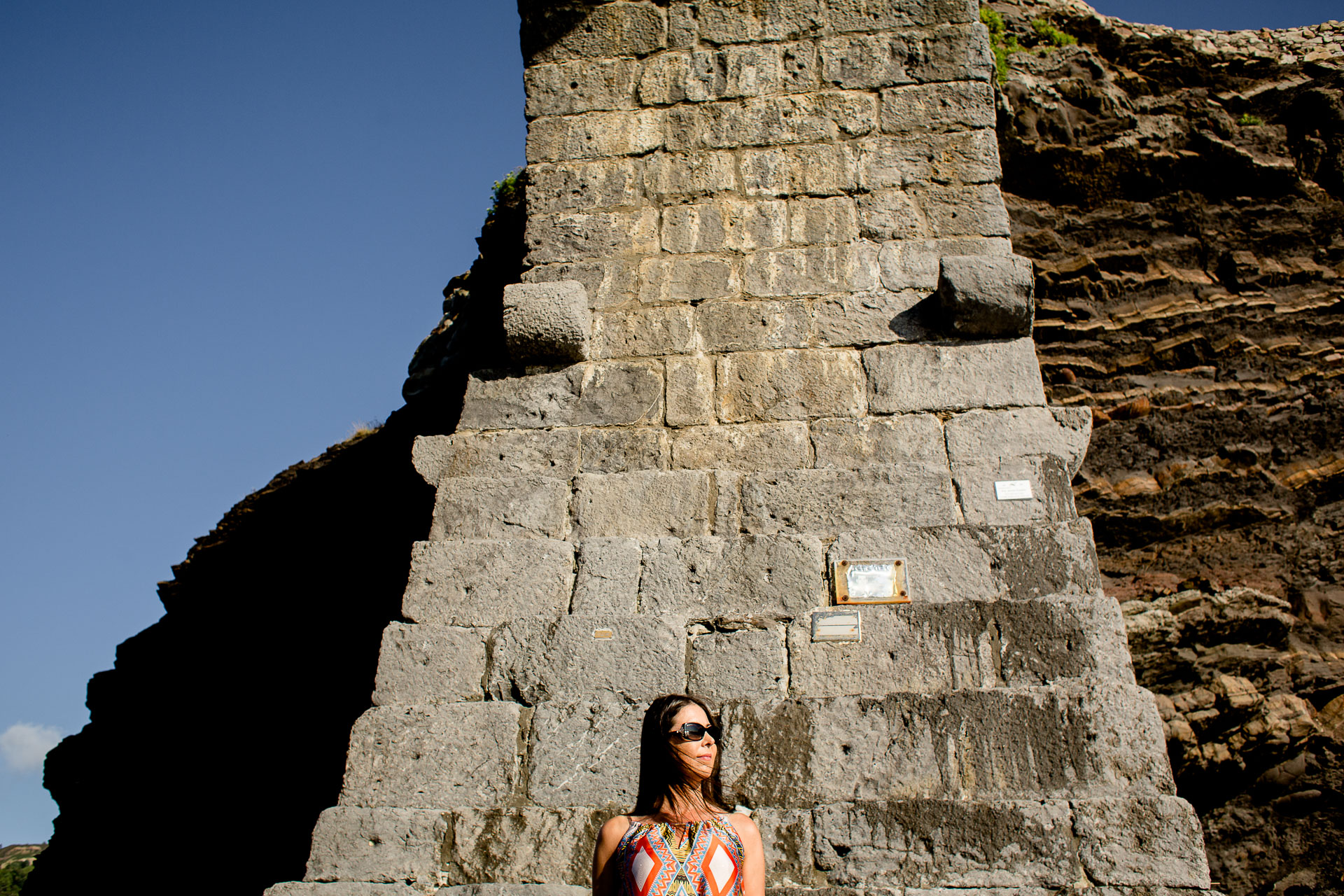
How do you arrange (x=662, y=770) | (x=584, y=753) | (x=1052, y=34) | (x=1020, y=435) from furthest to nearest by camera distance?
(x=1052, y=34) → (x=1020, y=435) → (x=584, y=753) → (x=662, y=770)

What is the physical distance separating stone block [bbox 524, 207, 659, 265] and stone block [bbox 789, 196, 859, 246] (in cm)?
60

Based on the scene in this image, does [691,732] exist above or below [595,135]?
below

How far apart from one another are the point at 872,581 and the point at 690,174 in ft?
6.64

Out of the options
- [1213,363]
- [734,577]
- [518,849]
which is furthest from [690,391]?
[1213,363]

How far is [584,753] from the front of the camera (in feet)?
8.50

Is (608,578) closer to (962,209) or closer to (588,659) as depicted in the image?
(588,659)

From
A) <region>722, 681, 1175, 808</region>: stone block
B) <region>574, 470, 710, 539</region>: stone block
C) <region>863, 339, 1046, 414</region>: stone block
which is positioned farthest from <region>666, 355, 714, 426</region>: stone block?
<region>722, 681, 1175, 808</region>: stone block

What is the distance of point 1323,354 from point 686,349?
4.92 m

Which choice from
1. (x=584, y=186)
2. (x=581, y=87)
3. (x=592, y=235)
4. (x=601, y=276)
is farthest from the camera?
(x=581, y=87)

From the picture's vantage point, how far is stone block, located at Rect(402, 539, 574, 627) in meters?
2.91

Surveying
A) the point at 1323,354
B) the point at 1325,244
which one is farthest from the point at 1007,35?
the point at 1323,354

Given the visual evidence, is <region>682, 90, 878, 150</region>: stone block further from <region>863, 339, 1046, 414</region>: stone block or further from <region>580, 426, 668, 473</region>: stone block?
<region>580, 426, 668, 473</region>: stone block

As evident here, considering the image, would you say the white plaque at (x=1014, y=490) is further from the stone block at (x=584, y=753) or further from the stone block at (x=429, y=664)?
the stone block at (x=429, y=664)

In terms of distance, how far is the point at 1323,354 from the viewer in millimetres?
5812
